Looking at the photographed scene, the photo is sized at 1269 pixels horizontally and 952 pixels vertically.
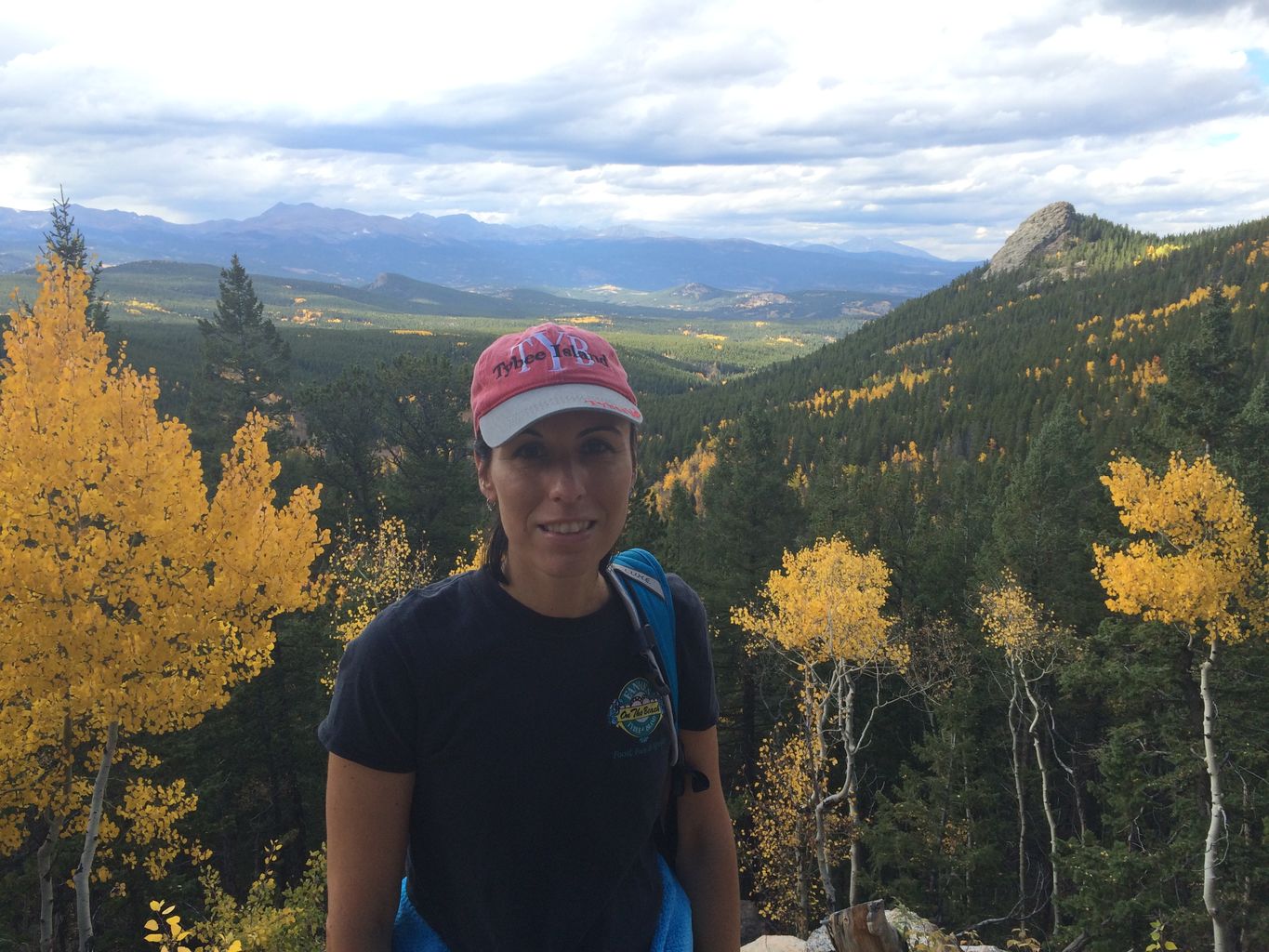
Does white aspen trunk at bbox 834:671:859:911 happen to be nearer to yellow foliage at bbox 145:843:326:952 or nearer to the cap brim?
yellow foliage at bbox 145:843:326:952

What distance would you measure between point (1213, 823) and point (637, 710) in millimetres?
17557

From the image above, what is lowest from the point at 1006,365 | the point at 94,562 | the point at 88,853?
the point at 88,853

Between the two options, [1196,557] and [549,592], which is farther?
[1196,557]

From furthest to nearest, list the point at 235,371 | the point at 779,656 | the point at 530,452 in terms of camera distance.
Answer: the point at 235,371 < the point at 779,656 < the point at 530,452

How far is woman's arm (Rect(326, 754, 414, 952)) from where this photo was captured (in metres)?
2.30

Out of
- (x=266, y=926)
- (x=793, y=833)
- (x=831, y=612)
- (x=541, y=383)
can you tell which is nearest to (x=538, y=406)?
(x=541, y=383)

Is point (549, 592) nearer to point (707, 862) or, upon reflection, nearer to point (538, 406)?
point (538, 406)

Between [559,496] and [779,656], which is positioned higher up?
[559,496]

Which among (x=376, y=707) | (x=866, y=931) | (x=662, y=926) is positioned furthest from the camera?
(x=866, y=931)

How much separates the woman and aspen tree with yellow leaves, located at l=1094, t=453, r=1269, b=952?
15.9 m

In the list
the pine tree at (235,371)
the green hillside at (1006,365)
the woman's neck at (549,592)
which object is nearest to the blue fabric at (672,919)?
the woman's neck at (549,592)

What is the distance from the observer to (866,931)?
6.78 m

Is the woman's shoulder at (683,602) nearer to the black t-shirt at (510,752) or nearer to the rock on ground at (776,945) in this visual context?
the black t-shirt at (510,752)

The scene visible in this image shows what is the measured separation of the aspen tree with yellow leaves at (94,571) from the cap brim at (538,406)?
8.84m
